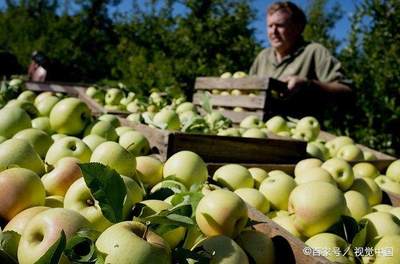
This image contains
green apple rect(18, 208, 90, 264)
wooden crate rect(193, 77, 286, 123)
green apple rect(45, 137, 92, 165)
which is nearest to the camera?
green apple rect(18, 208, 90, 264)

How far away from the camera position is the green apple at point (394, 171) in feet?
8.54

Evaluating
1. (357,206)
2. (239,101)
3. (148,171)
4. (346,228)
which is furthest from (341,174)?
(239,101)

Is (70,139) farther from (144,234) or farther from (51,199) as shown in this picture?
(144,234)

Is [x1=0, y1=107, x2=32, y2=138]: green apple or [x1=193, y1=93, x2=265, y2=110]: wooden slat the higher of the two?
[x1=0, y1=107, x2=32, y2=138]: green apple

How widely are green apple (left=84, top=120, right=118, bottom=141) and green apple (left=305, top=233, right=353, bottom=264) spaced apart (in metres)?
1.33

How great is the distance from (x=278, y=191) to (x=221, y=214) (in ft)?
1.92

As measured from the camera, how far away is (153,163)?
1.86m

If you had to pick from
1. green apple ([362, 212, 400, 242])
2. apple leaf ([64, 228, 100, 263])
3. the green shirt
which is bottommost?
green apple ([362, 212, 400, 242])

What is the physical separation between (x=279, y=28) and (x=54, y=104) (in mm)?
2772

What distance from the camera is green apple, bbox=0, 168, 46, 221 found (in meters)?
1.28

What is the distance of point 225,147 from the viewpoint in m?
2.36

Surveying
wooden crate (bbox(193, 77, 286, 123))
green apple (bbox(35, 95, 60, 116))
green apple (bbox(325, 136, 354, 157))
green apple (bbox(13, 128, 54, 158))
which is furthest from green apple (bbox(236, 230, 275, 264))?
wooden crate (bbox(193, 77, 286, 123))

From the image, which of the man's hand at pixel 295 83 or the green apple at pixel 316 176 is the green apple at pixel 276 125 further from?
the green apple at pixel 316 176

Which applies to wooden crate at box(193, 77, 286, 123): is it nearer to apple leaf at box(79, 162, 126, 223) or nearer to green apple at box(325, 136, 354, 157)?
green apple at box(325, 136, 354, 157)
